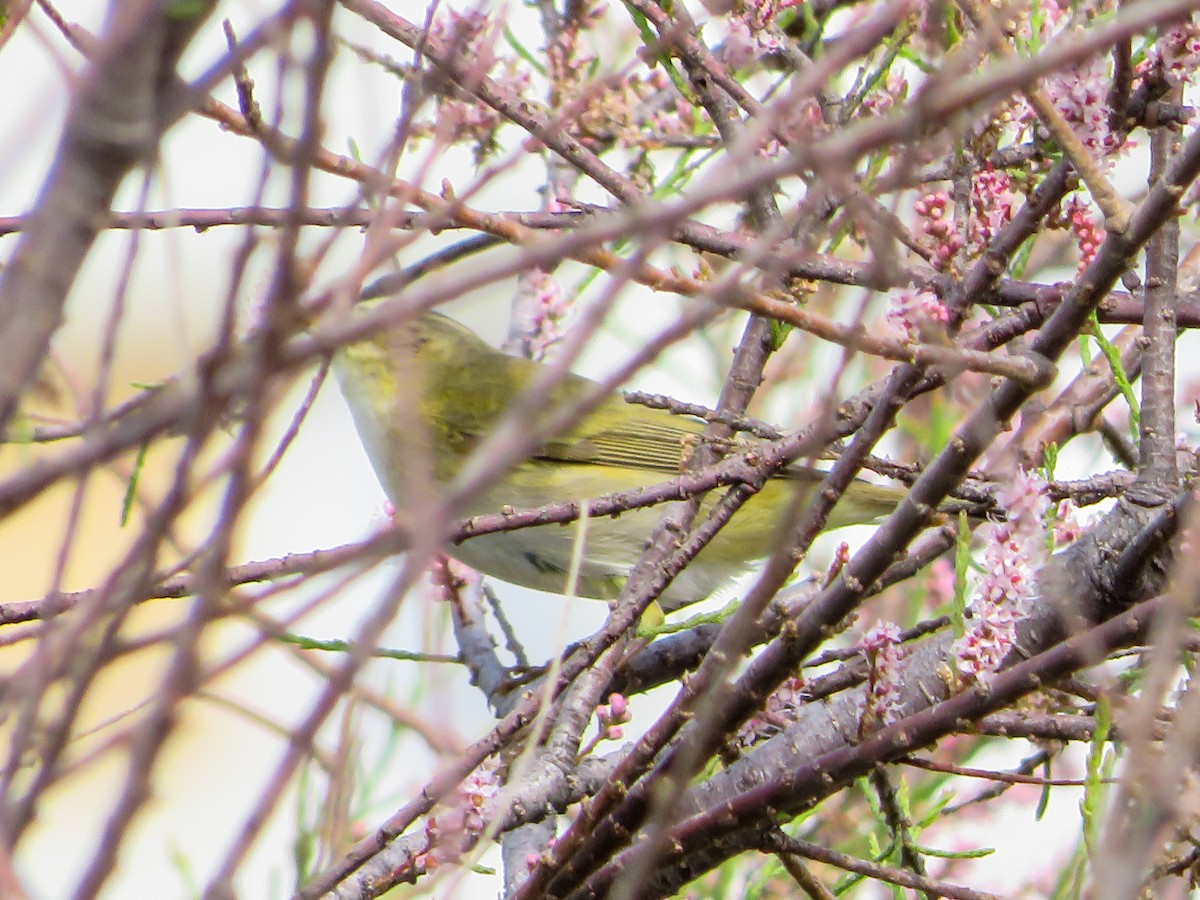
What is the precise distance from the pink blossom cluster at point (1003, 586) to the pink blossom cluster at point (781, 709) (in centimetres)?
56

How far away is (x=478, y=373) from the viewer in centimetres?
572

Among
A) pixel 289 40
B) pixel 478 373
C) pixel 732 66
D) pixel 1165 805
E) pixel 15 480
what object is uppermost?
pixel 478 373

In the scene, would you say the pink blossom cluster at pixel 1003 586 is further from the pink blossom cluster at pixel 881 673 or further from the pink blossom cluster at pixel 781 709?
the pink blossom cluster at pixel 781 709

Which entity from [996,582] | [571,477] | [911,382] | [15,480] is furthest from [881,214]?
[571,477]

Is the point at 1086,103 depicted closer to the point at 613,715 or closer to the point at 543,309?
the point at 613,715

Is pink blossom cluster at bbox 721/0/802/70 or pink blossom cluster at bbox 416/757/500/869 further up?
pink blossom cluster at bbox 721/0/802/70

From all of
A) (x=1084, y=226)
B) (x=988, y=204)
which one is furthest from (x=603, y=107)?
(x=1084, y=226)

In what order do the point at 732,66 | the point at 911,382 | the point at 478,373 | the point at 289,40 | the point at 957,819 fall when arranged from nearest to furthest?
the point at 289,40, the point at 911,382, the point at 732,66, the point at 957,819, the point at 478,373

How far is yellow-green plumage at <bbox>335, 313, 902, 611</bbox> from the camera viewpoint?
4.71 metres

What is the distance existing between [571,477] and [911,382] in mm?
3437

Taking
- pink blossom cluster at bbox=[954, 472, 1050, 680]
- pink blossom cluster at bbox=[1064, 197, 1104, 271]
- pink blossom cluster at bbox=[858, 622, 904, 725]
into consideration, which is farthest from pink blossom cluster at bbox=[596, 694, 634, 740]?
pink blossom cluster at bbox=[1064, 197, 1104, 271]

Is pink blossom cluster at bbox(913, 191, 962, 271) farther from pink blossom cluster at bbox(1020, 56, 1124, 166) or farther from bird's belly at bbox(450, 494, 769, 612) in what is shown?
bird's belly at bbox(450, 494, 769, 612)

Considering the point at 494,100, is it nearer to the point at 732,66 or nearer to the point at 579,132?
the point at 732,66

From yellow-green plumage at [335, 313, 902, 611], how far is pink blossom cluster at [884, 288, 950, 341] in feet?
8.60
